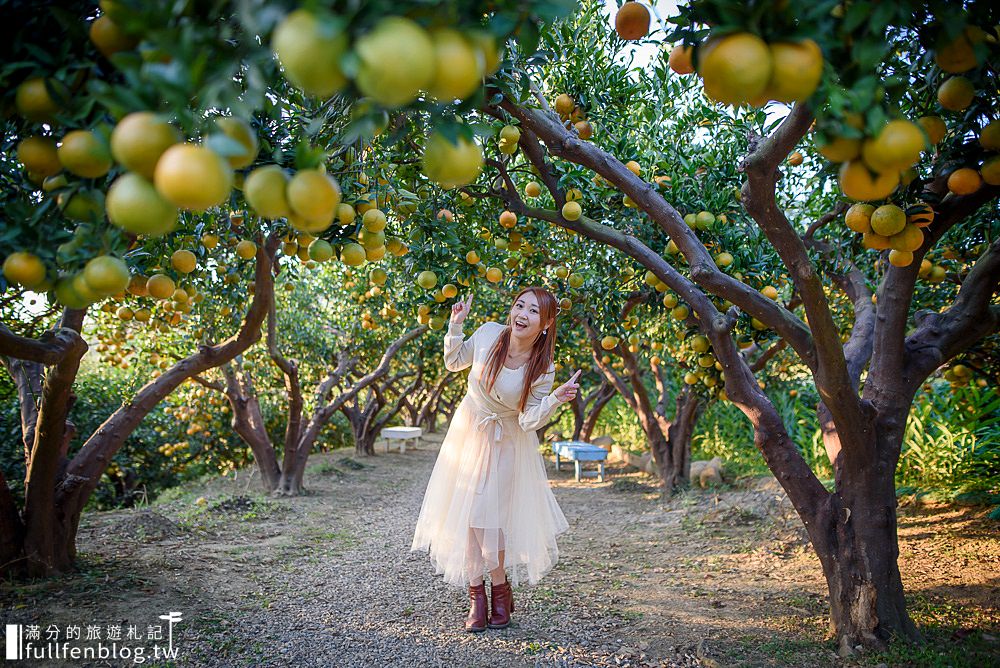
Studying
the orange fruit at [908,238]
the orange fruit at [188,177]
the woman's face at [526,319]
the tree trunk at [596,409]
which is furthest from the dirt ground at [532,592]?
the tree trunk at [596,409]

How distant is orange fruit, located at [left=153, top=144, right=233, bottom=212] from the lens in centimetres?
80

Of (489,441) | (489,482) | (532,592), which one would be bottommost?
(532,592)

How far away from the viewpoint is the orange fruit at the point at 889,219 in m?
1.56

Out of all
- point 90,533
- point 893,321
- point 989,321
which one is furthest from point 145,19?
point 90,533

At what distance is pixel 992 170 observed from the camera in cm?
160

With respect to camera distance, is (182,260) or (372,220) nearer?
(372,220)

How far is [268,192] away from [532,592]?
335cm

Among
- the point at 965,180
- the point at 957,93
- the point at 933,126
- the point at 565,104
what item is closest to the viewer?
the point at 957,93

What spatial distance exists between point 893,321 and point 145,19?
2.79m

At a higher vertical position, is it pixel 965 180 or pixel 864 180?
pixel 965 180

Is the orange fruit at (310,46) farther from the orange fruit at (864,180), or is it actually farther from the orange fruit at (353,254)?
the orange fruit at (353,254)

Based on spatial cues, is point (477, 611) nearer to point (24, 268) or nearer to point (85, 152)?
point (24, 268)

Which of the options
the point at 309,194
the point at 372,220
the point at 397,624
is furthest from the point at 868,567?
the point at 309,194

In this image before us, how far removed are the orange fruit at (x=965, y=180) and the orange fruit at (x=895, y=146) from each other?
924mm
